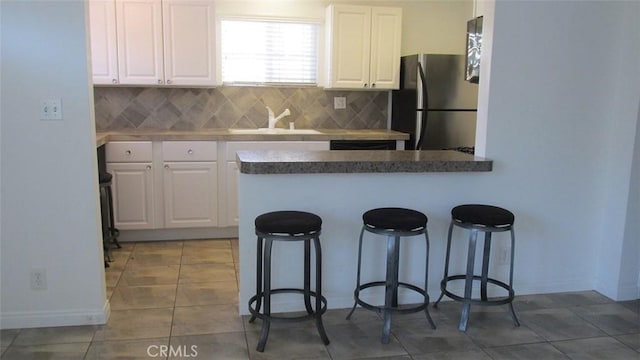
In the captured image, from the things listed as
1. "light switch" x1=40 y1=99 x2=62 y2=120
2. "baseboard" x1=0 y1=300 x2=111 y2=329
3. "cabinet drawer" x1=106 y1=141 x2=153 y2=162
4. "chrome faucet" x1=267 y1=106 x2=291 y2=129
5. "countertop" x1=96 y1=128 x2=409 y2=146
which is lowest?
"baseboard" x1=0 y1=300 x2=111 y2=329

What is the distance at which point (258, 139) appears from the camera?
4359mm

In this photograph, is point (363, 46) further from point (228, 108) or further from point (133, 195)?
point (133, 195)

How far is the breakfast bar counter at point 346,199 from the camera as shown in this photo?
2.84 m

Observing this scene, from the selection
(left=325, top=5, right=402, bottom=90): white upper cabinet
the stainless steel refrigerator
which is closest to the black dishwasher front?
the stainless steel refrigerator

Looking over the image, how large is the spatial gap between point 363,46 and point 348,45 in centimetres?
14

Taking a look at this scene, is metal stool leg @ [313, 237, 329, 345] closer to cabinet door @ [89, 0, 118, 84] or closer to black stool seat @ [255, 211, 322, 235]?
black stool seat @ [255, 211, 322, 235]

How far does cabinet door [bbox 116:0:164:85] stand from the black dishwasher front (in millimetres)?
1592

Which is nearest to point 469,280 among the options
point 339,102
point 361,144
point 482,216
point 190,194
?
point 482,216

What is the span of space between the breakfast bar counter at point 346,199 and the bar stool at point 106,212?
1348mm

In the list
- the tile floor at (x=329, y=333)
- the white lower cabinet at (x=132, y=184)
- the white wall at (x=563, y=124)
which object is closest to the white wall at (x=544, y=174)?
the white wall at (x=563, y=124)

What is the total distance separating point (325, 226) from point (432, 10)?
3067 mm

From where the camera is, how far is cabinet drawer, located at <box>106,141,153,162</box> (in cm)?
416

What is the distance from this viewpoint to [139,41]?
14.1 feet

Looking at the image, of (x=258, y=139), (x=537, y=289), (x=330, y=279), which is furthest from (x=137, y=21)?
(x=537, y=289)
